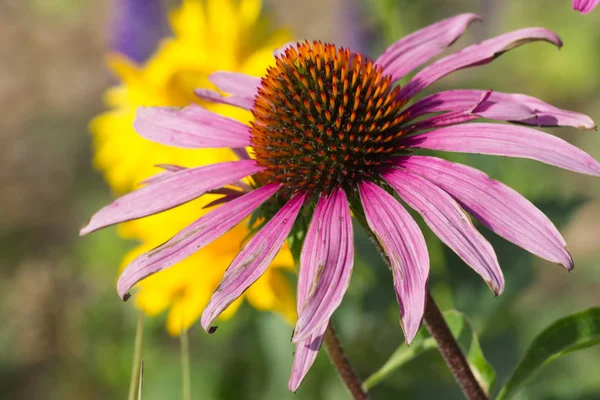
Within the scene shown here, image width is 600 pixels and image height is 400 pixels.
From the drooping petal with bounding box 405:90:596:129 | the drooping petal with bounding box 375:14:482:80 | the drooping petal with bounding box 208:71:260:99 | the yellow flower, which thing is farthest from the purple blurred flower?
the drooping petal with bounding box 405:90:596:129

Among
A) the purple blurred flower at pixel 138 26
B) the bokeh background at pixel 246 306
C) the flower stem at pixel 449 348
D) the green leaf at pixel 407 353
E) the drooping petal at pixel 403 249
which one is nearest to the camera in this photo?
the drooping petal at pixel 403 249

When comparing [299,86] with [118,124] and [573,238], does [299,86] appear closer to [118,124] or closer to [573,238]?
[118,124]

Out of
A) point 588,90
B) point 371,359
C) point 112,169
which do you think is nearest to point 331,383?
point 371,359

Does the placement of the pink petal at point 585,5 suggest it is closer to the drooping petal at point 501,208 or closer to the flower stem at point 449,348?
the drooping petal at point 501,208

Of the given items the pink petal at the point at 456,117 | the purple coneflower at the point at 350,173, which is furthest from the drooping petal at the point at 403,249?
the pink petal at the point at 456,117

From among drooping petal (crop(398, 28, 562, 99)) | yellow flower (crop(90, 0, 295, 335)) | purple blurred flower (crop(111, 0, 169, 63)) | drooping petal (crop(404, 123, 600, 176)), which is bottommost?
drooping petal (crop(404, 123, 600, 176))

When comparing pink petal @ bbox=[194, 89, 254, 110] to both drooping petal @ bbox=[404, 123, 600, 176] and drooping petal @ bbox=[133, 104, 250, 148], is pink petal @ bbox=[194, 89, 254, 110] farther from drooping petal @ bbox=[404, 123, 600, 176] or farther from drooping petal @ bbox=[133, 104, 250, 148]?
drooping petal @ bbox=[404, 123, 600, 176]
